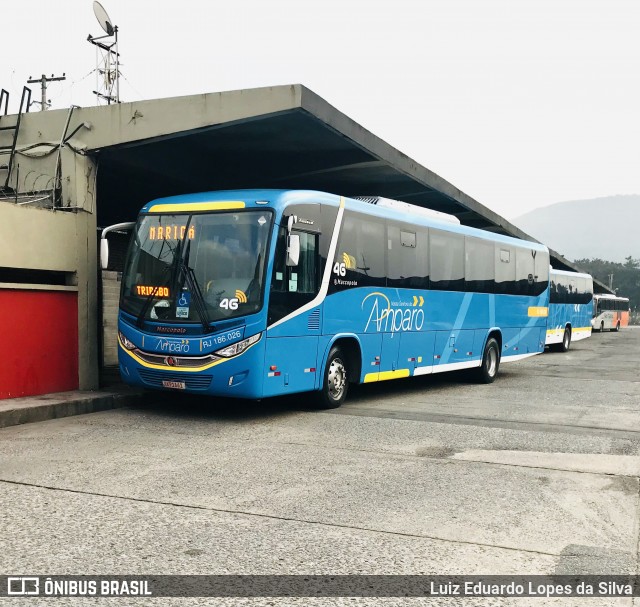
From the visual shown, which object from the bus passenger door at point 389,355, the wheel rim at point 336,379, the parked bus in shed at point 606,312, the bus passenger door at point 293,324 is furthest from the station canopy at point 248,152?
the parked bus in shed at point 606,312

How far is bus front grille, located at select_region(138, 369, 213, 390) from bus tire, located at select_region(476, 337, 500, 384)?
319 inches

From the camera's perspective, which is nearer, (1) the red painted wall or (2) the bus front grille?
(2) the bus front grille

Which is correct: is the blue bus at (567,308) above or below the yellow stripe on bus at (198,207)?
below

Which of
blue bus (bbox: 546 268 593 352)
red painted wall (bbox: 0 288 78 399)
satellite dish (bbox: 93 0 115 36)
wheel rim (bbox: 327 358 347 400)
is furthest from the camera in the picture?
blue bus (bbox: 546 268 593 352)

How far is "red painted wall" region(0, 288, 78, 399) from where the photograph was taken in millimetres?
10773

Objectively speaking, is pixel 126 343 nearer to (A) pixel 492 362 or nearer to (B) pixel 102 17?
(B) pixel 102 17

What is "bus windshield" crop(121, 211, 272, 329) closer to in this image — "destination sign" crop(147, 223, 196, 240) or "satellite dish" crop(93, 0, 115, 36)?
"destination sign" crop(147, 223, 196, 240)

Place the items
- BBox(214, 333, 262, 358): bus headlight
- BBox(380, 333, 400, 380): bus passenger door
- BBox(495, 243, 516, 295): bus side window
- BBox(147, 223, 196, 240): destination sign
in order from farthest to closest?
BBox(495, 243, 516, 295): bus side window < BBox(380, 333, 400, 380): bus passenger door < BBox(147, 223, 196, 240): destination sign < BBox(214, 333, 262, 358): bus headlight

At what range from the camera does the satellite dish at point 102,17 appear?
1534 centimetres

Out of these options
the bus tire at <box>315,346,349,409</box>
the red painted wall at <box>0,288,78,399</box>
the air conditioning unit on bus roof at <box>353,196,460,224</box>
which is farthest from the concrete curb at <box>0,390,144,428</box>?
the air conditioning unit on bus roof at <box>353,196,460,224</box>

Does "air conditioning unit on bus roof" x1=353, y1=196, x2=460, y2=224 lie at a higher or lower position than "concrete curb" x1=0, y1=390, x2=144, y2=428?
higher

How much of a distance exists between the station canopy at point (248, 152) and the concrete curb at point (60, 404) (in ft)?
12.8

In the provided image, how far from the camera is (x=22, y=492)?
6254mm

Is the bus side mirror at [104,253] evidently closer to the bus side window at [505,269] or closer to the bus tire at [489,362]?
the bus tire at [489,362]
